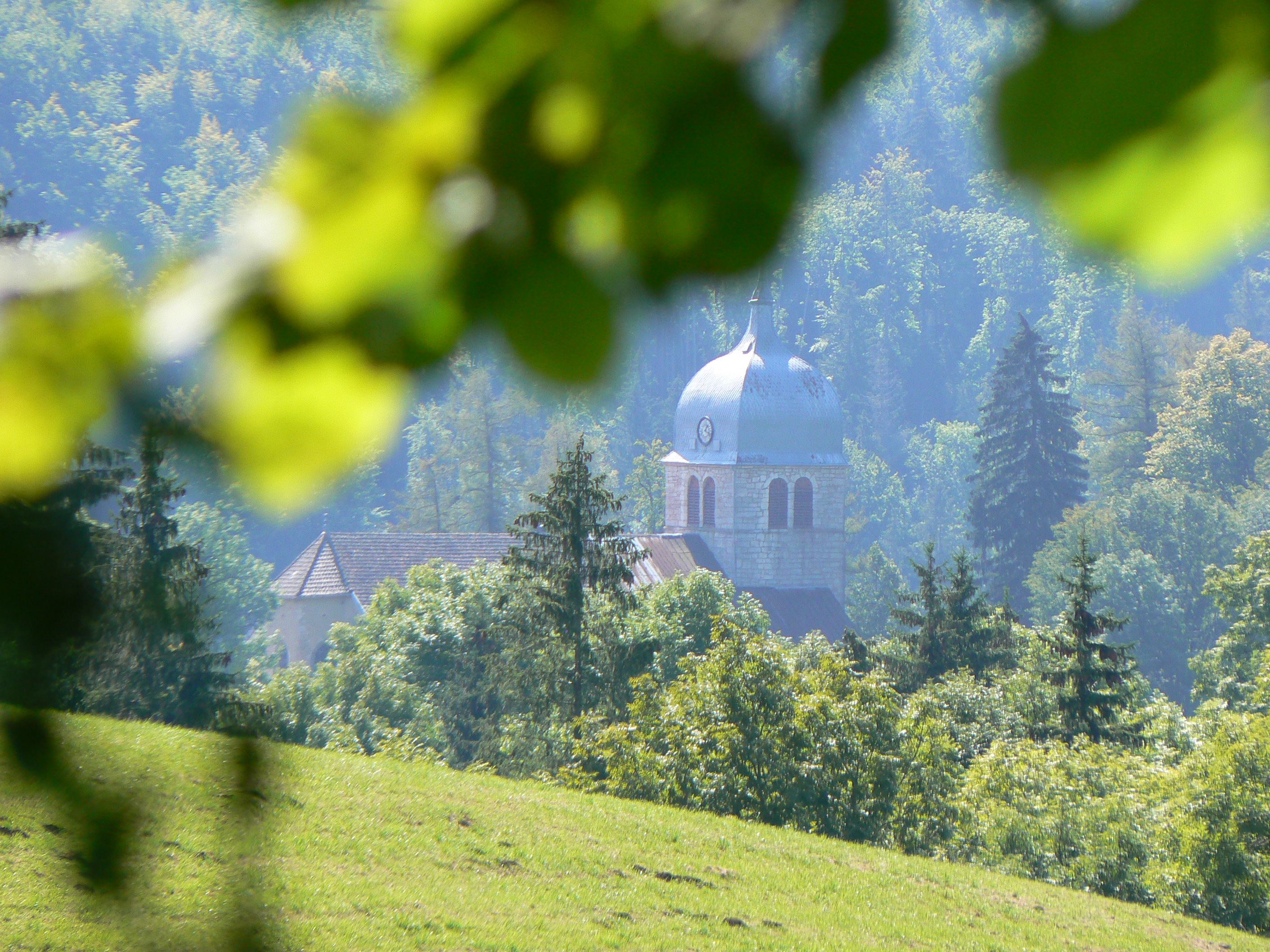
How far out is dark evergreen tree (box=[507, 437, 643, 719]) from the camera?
25.6 m

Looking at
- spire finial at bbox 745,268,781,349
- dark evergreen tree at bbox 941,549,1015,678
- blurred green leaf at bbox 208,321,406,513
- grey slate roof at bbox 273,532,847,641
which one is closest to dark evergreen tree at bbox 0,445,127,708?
blurred green leaf at bbox 208,321,406,513

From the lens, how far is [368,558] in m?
44.8

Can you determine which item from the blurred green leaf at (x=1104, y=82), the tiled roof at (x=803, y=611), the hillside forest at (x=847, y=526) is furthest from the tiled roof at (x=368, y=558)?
the blurred green leaf at (x=1104, y=82)

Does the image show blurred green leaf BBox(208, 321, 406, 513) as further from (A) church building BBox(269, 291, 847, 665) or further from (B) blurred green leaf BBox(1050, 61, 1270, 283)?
(A) church building BBox(269, 291, 847, 665)

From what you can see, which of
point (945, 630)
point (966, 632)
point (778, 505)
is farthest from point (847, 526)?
point (945, 630)

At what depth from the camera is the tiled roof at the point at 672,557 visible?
41094 mm

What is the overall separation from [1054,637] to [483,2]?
2373 cm

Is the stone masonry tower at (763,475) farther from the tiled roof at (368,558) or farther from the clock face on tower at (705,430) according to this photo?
the tiled roof at (368,558)

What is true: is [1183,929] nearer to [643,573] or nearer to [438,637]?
[438,637]

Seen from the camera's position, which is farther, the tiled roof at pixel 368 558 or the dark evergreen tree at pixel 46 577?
the tiled roof at pixel 368 558

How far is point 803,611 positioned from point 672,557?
491 centimetres

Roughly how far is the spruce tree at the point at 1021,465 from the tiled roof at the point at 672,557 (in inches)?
483

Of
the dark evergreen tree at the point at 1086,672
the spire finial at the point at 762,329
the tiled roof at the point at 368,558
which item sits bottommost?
the dark evergreen tree at the point at 1086,672

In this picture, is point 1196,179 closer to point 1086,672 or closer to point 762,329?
point 1086,672
